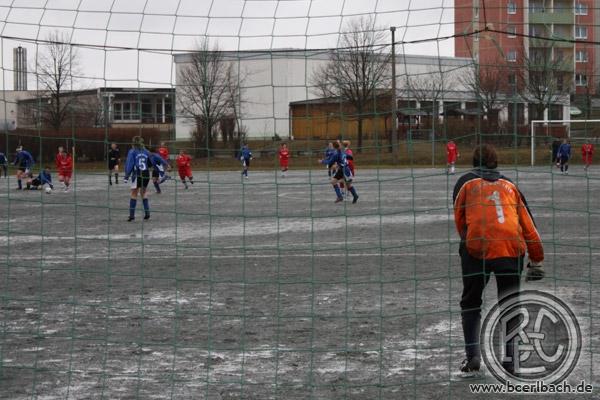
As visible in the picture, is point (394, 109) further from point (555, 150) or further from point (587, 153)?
point (587, 153)

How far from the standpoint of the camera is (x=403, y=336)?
7.89m

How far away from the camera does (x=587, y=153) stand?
781 cm

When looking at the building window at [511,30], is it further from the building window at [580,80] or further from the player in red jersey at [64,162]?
the player in red jersey at [64,162]

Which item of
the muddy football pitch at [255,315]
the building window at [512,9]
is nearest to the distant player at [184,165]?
the muddy football pitch at [255,315]

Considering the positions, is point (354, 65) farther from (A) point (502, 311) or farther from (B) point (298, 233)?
(B) point (298, 233)

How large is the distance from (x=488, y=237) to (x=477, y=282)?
326mm

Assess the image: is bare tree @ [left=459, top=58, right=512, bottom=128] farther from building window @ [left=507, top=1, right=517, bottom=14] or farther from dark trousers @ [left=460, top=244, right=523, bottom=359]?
dark trousers @ [left=460, top=244, right=523, bottom=359]

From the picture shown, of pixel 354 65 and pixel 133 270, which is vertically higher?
pixel 354 65

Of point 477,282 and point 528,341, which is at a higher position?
point 477,282

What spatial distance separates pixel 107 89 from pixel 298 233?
31.6ft

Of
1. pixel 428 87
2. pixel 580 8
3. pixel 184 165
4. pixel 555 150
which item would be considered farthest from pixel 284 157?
pixel 580 8

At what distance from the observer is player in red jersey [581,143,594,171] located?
762 cm

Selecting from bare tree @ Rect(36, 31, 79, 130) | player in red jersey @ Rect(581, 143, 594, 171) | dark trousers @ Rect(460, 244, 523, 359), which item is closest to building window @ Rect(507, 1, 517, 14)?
player in red jersey @ Rect(581, 143, 594, 171)

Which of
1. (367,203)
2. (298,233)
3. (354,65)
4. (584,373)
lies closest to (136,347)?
(354,65)
